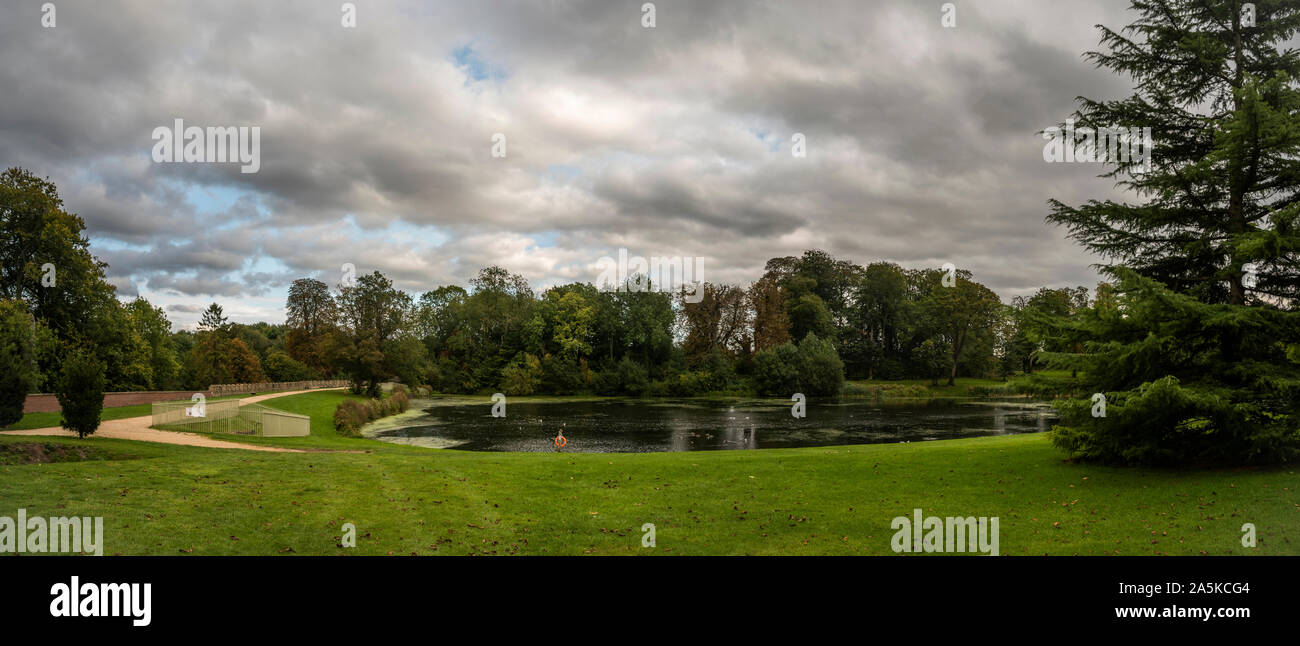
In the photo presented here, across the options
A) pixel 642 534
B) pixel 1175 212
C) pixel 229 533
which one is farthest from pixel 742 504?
pixel 1175 212

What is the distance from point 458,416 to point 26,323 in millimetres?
22544

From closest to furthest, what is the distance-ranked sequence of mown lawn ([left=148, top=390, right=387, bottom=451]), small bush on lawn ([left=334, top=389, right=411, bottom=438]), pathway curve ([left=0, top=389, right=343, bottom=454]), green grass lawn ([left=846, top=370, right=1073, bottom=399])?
pathway curve ([left=0, top=389, right=343, bottom=454]) → mown lawn ([left=148, top=390, right=387, bottom=451]) → small bush on lawn ([left=334, top=389, right=411, bottom=438]) → green grass lawn ([left=846, top=370, right=1073, bottom=399])

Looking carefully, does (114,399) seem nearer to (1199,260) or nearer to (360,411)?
(360,411)

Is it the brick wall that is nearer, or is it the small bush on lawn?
the brick wall

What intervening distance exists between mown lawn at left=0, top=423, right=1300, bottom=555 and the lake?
1322 cm

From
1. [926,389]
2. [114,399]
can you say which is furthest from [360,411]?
[926,389]

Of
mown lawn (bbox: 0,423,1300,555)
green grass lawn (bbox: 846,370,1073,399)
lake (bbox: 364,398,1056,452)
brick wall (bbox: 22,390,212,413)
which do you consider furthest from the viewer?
green grass lawn (bbox: 846,370,1073,399)

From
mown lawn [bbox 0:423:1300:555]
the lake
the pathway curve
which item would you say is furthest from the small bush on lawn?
mown lawn [bbox 0:423:1300:555]

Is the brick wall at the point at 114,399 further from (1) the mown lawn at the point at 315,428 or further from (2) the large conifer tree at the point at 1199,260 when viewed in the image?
(2) the large conifer tree at the point at 1199,260

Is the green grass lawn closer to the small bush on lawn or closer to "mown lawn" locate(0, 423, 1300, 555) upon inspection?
the small bush on lawn

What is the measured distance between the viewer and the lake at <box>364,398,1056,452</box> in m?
28.9

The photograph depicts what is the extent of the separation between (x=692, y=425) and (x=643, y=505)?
2672cm

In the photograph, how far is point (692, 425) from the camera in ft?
123
